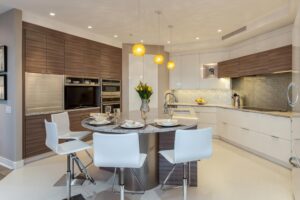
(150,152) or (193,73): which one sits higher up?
(193,73)

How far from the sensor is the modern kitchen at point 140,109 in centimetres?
276

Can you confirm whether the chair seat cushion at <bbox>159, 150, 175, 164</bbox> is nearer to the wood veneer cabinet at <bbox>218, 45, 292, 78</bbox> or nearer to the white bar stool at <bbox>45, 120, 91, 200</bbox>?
the white bar stool at <bbox>45, 120, 91, 200</bbox>

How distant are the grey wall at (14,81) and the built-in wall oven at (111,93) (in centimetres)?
226

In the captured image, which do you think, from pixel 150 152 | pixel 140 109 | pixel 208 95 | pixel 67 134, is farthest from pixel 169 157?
pixel 208 95

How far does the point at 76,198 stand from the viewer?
9.00 ft

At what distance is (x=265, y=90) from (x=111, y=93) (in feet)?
13.3

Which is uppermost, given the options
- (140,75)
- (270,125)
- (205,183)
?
(140,75)

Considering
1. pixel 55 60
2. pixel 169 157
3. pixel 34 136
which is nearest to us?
pixel 169 157

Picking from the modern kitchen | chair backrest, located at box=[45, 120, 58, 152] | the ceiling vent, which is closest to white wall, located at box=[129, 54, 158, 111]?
the modern kitchen

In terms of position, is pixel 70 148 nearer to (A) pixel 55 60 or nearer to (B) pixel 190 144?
(B) pixel 190 144

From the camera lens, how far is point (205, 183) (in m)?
3.20

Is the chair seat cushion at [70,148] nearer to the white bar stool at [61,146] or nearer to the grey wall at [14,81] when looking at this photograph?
the white bar stool at [61,146]

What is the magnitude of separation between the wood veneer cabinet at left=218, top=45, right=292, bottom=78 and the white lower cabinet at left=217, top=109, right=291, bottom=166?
971mm

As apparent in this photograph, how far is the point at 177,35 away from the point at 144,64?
5.03 ft
